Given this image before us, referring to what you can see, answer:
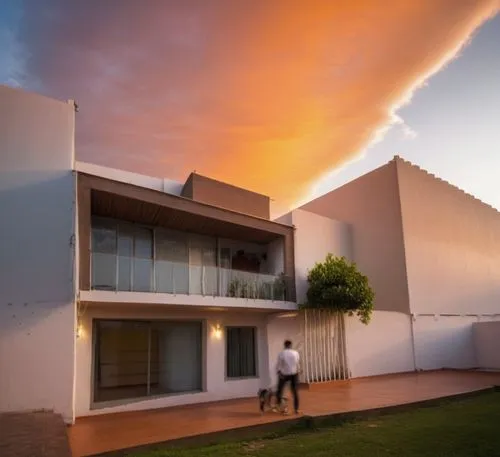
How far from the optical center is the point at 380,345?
19.6 meters

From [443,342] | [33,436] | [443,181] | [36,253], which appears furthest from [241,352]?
[443,181]

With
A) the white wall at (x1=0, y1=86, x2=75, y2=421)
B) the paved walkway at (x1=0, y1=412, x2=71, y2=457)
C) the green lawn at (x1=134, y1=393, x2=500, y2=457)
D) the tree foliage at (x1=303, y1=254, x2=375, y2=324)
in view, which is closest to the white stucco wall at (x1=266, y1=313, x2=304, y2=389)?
the tree foliage at (x1=303, y1=254, x2=375, y2=324)

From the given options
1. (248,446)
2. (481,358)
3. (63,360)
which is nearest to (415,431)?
(248,446)

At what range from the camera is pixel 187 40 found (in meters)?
13.6

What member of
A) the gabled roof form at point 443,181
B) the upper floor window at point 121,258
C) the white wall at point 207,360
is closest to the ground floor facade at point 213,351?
the white wall at point 207,360

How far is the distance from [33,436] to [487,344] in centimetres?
2060

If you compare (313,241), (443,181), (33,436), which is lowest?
(33,436)

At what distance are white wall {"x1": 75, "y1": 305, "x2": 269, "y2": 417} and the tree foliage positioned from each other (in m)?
2.15

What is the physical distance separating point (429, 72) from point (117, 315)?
457 inches

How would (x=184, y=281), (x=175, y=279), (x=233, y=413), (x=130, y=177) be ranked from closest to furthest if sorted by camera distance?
(x=233, y=413), (x=175, y=279), (x=184, y=281), (x=130, y=177)

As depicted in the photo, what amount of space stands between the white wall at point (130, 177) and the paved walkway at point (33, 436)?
24.6 ft

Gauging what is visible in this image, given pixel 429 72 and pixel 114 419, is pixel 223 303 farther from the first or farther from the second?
pixel 429 72

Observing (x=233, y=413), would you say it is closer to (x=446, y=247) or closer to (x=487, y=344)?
(x=487, y=344)

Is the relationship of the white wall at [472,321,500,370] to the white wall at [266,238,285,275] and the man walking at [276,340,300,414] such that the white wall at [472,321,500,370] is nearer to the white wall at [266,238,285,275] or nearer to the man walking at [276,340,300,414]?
the white wall at [266,238,285,275]
